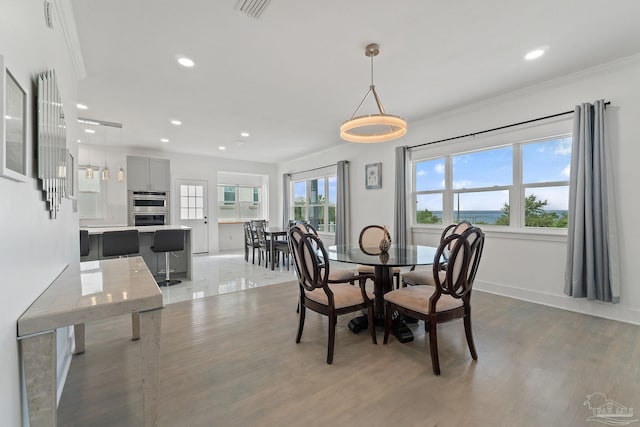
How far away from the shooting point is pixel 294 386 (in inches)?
72.4

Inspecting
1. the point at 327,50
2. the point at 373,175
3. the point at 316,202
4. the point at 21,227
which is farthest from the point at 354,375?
the point at 316,202

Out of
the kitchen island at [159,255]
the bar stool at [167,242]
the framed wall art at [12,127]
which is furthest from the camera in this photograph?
the kitchen island at [159,255]

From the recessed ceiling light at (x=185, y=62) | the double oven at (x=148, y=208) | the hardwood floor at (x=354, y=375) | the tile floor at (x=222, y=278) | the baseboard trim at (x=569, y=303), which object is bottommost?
the hardwood floor at (x=354, y=375)

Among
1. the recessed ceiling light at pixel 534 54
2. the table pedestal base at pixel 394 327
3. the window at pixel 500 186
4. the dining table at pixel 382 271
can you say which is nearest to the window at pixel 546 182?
the window at pixel 500 186

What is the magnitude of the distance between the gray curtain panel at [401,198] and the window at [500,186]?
9.4 inches

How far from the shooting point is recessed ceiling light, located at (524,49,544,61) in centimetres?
268

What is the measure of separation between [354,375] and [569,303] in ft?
9.64

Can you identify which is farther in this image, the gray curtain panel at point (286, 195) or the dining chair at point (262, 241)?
the gray curtain panel at point (286, 195)

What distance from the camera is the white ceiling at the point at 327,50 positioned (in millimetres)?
2135

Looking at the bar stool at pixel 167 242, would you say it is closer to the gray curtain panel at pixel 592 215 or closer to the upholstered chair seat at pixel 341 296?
the upholstered chair seat at pixel 341 296

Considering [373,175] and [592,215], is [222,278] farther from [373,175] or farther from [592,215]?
[592,215]

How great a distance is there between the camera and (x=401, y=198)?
190 inches

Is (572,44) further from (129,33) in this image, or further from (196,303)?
(196,303)

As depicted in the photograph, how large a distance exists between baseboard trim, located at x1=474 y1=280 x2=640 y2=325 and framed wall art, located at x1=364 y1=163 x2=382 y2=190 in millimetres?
2486
